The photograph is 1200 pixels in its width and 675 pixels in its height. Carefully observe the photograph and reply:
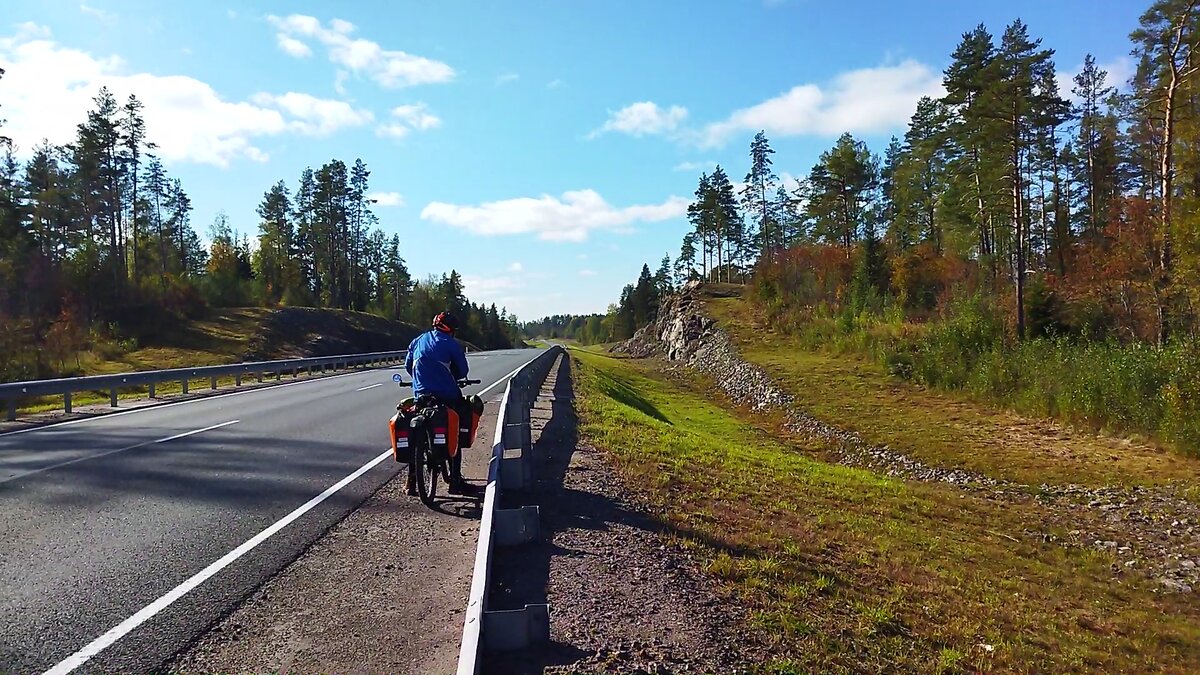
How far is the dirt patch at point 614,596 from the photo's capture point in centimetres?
434

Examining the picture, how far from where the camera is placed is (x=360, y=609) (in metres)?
5.02

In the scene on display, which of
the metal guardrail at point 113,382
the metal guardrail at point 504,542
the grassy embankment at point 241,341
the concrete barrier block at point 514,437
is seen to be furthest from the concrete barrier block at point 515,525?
the grassy embankment at point 241,341

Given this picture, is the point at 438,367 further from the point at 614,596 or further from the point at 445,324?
the point at 614,596

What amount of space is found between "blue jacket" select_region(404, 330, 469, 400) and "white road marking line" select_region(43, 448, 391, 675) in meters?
1.79

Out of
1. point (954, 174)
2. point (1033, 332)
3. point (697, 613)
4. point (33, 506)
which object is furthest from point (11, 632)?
point (954, 174)

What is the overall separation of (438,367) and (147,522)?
3.21 meters

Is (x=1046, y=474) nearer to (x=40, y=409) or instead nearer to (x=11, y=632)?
(x=11, y=632)

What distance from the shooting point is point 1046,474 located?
1650cm

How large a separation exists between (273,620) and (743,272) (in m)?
88.4

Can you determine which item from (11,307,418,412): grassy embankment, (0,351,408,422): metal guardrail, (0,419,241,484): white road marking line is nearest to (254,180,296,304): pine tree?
(11,307,418,412): grassy embankment

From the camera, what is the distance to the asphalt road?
452cm

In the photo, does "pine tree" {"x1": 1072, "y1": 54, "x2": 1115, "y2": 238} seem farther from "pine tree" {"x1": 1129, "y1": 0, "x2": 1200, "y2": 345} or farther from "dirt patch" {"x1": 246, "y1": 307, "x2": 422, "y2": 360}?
"dirt patch" {"x1": 246, "y1": 307, "x2": 422, "y2": 360}

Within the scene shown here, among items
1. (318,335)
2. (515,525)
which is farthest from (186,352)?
(515,525)

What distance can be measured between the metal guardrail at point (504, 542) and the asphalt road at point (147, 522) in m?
1.74
